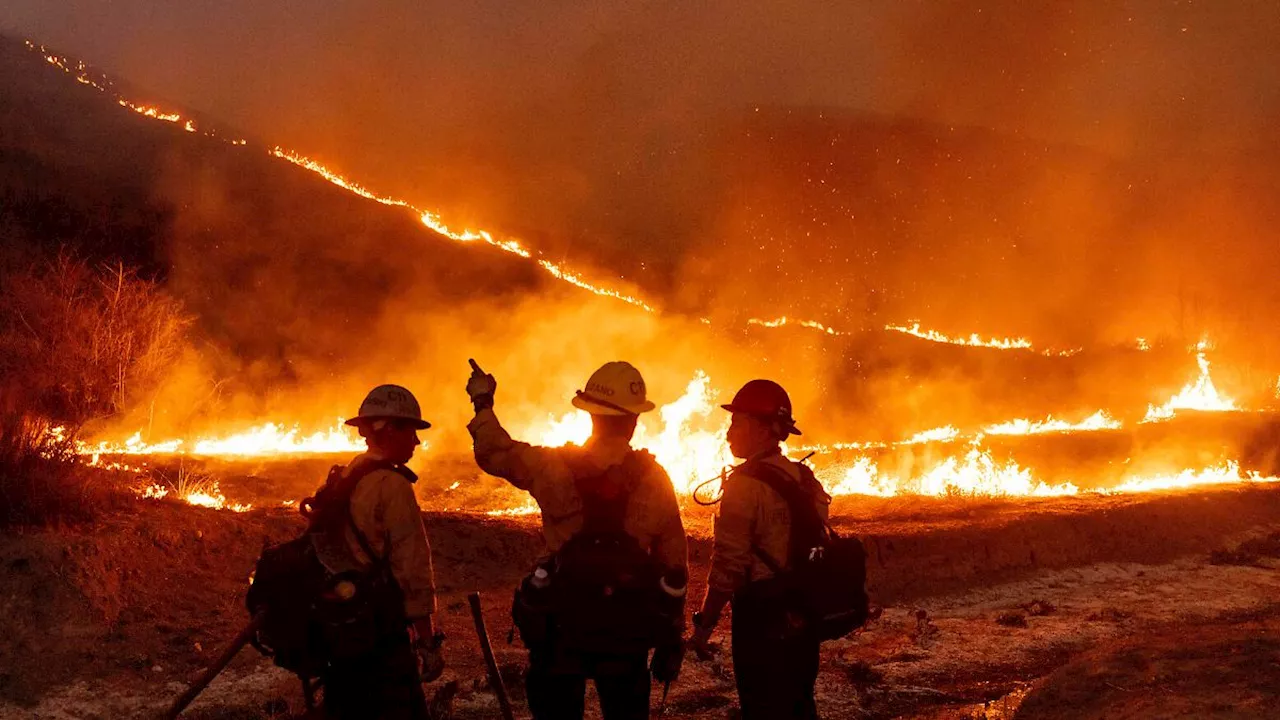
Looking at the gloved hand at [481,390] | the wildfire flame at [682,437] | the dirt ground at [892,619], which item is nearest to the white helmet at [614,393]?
the gloved hand at [481,390]

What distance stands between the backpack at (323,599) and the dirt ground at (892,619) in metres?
3.44

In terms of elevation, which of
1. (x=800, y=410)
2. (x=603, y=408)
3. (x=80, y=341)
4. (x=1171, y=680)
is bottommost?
(x=1171, y=680)

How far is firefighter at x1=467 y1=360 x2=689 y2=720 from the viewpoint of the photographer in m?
3.59

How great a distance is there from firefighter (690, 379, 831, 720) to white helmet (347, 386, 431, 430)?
1486mm

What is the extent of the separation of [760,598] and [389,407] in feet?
6.30

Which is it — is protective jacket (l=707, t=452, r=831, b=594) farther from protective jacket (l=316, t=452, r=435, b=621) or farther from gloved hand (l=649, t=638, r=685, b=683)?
protective jacket (l=316, t=452, r=435, b=621)

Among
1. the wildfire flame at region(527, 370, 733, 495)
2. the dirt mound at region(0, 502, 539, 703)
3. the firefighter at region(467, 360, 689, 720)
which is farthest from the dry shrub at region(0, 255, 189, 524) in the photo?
the firefighter at region(467, 360, 689, 720)

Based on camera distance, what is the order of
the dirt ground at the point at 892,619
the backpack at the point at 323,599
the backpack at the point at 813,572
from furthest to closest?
the dirt ground at the point at 892,619 → the backpack at the point at 813,572 → the backpack at the point at 323,599

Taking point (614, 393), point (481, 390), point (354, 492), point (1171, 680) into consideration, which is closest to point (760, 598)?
point (614, 393)

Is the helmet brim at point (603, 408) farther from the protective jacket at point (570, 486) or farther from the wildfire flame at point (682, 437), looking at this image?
the wildfire flame at point (682, 437)

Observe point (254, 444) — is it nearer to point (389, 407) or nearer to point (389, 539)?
point (389, 407)

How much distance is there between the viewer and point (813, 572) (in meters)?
3.89

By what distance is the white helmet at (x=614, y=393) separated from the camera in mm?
3869

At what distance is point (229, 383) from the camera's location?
29203mm
